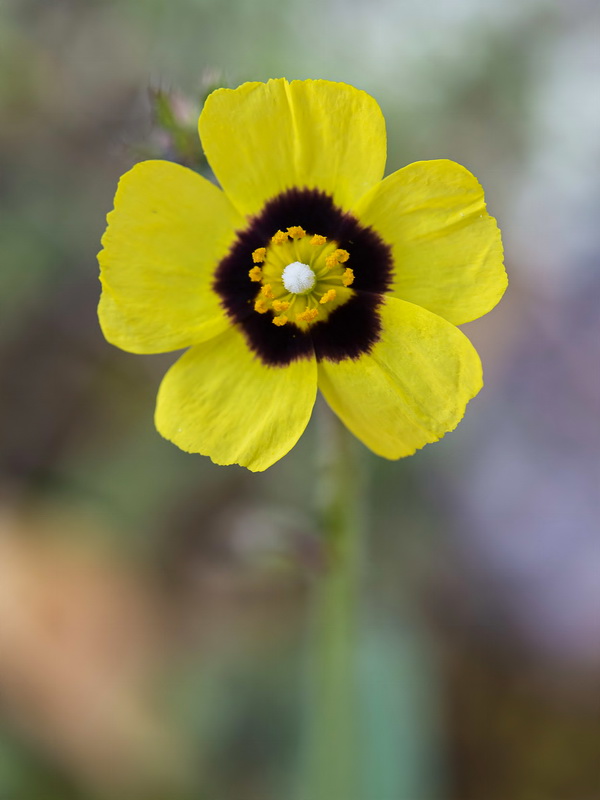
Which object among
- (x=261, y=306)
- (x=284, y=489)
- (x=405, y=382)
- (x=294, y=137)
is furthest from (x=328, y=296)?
(x=284, y=489)

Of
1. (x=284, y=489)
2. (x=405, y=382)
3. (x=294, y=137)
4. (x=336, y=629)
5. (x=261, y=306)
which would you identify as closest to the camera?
(x=294, y=137)

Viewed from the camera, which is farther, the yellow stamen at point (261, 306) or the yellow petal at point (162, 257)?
the yellow stamen at point (261, 306)

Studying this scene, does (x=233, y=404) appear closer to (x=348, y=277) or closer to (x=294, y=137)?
(x=348, y=277)

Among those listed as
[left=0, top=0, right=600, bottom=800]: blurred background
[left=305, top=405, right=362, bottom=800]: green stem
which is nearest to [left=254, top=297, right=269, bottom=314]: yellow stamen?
[left=305, top=405, right=362, bottom=800]: green stem

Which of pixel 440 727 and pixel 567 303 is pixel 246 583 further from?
pixel 567 303

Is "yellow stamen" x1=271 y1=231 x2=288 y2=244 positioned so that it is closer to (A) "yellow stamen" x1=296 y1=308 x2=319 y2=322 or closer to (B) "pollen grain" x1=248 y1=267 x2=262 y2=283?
(B) "pollen grain" x1=248 y1=267 x2=262 y2=283

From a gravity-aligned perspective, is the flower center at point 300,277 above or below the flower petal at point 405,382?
above

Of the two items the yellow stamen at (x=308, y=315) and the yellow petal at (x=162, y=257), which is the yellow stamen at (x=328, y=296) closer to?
the yellow stamen at (x=308, y=315)

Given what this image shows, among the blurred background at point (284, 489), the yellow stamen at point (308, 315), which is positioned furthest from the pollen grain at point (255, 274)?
the blurred background at point (284, 489)
